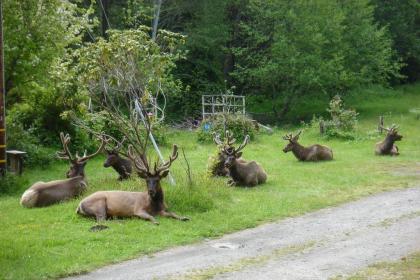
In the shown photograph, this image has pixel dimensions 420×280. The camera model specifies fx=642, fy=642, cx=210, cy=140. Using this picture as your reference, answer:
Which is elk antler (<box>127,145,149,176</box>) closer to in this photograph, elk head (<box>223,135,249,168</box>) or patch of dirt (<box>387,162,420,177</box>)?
elk head (<box>223,135,249,168</box>)

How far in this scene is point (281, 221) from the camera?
1284 cm

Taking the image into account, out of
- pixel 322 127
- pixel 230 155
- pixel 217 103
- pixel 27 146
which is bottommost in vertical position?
pixel 27 146

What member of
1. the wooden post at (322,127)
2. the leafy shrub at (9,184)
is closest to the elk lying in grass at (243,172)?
the leafy shrub at (9,184)

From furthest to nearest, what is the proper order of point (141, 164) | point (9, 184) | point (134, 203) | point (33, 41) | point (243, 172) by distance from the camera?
point (33, 41) < point (243, 172) < point (9, 184) < point (141, 164) < point (134, 203)

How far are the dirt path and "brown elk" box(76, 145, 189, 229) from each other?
193 centimetres

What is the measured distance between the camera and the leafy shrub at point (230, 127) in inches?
1073

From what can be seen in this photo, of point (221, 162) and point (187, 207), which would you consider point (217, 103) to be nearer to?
point (221, 162)

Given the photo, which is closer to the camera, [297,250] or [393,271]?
[393,271]

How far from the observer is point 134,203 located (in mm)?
12836

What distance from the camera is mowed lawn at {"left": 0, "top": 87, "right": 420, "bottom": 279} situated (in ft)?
33.5

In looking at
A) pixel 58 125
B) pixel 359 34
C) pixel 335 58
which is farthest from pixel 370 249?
pixel 359 34

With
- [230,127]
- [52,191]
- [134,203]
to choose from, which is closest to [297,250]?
[134,203]

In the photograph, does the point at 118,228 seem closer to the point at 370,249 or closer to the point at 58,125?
the point at 370,249

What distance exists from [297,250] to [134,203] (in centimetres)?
377
